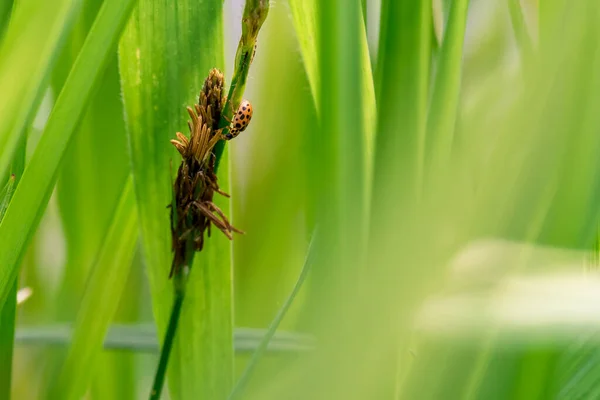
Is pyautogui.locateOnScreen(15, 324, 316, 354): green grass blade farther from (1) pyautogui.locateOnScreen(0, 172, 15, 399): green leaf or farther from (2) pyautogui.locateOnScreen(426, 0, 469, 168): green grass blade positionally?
(2) pyautogui.locateOnScreen(426, 0, 469, 168): green grass blade

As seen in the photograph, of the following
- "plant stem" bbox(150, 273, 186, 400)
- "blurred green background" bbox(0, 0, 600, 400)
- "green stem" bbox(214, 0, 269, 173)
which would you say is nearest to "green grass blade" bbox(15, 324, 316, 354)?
"blurred green background" bbox(0, 0, 600, 400)

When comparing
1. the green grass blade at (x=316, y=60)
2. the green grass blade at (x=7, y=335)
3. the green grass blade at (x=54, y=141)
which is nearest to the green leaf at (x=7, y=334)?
the green grass blade at (x=7, y=335)

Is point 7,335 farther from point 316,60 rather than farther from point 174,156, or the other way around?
point 316,60

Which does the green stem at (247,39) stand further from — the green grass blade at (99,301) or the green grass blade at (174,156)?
the green grass blade at (99,301)

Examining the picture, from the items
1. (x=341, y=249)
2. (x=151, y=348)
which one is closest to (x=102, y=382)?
(x=151, y=348)

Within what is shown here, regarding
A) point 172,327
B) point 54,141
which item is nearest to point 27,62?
point 54,141

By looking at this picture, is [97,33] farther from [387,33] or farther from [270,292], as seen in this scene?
[270,292]
